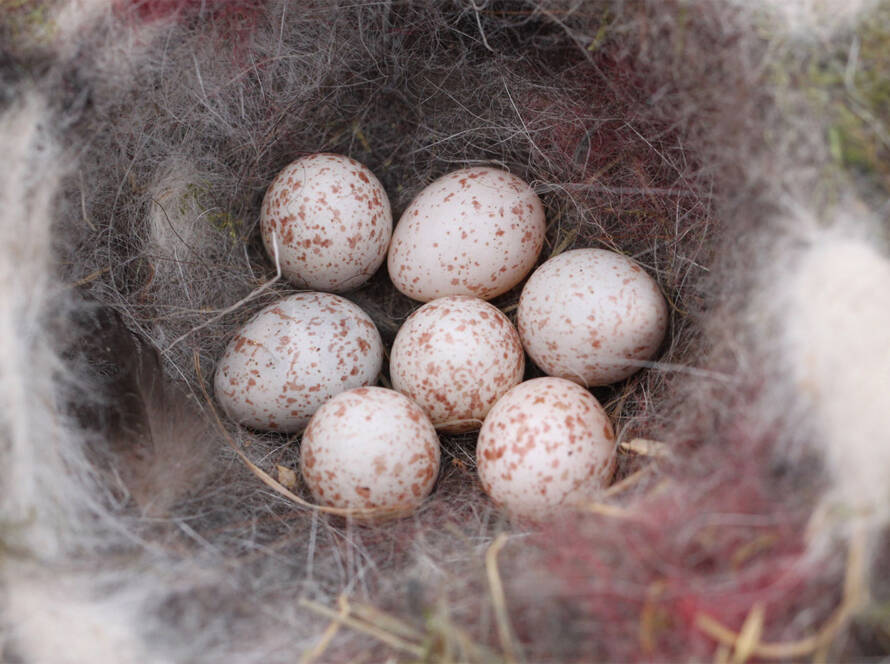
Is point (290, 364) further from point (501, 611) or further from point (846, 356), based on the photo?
point (846, 356)

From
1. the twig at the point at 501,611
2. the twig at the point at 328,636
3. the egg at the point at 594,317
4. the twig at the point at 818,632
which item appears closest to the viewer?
the twig at the point at 818,632

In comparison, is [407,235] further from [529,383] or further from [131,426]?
[131,426]

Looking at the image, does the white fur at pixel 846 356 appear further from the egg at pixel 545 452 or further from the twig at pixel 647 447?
the egg at pixel 545 452

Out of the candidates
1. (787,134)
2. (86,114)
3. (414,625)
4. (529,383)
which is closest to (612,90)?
(787,134)

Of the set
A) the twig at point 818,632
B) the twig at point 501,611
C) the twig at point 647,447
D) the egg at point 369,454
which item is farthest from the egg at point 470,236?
the twig at point 818,632

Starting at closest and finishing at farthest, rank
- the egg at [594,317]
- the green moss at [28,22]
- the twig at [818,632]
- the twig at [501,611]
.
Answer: the twig at [818,632] < the twig at [501,611] < the green moss at [28,22] < the egg at [594,317]

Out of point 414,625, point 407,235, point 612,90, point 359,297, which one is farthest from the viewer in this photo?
point 359,297

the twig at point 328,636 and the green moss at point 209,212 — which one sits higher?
the green moss at point 209,212

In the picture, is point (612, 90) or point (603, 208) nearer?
point (612, 90)
